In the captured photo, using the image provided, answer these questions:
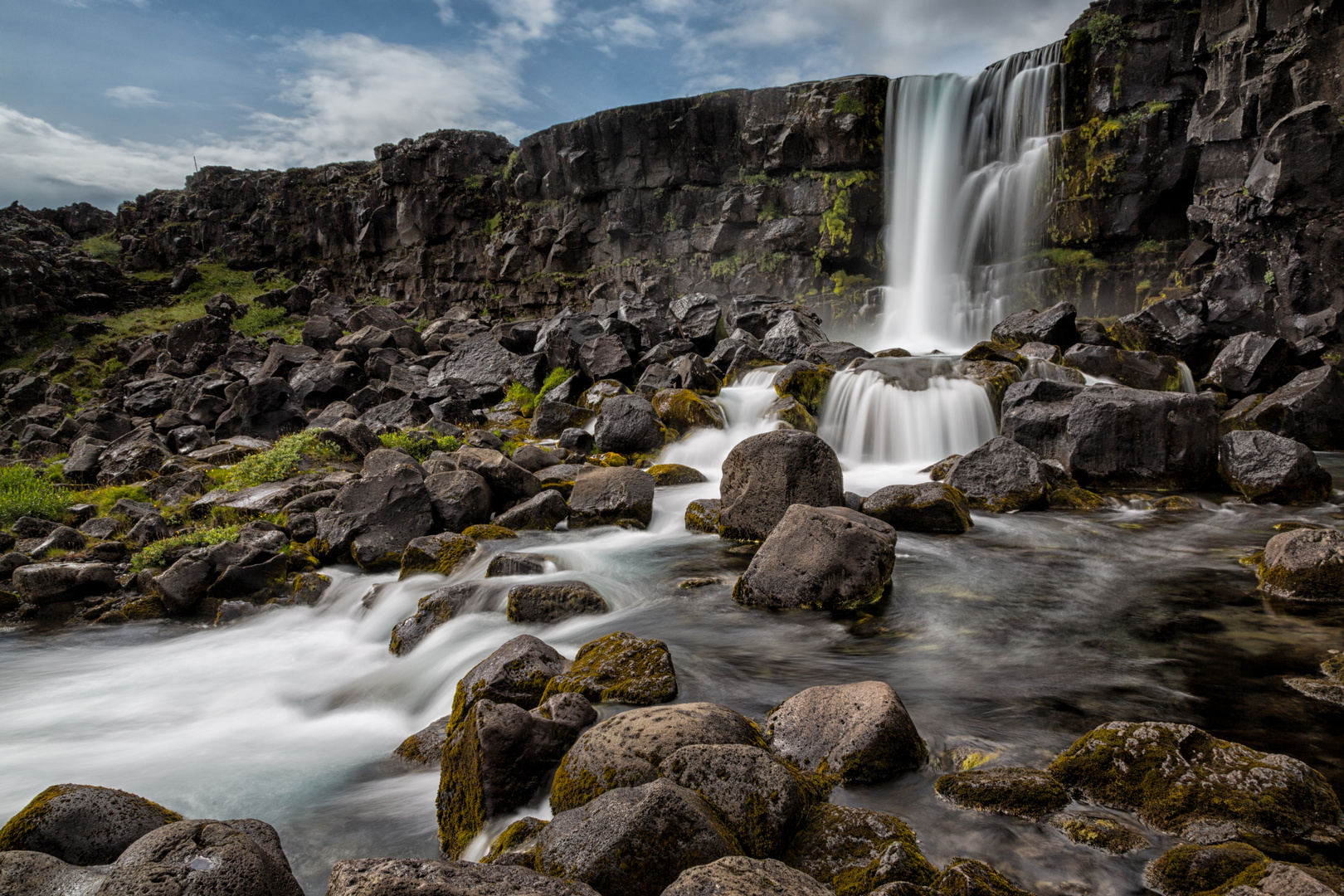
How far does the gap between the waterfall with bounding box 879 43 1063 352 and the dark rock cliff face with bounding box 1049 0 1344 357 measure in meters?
1.04

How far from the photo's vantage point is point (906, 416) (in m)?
13.4

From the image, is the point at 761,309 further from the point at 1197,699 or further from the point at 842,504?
the point at 1197,699

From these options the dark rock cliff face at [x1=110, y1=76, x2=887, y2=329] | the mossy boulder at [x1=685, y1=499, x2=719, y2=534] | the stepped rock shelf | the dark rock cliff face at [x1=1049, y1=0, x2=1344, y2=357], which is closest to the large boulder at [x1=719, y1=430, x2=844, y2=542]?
the stepped rock shelf

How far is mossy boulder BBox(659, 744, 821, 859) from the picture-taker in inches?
119

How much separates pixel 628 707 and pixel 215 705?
3871 millimetres

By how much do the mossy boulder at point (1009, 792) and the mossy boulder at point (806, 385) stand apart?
36.7 ft

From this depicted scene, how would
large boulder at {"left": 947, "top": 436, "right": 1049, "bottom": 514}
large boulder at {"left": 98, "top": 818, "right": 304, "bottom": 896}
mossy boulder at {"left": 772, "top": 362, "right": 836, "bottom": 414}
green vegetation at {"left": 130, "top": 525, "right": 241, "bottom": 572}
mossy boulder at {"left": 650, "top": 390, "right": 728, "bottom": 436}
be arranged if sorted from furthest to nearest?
1. mossy boulder at {"left": 772, "top": 362, "right": 836, "bottom": 414}
2. mossy boulder at {"left": 650, "top": 390, "right": 728, "bottom": 436}
3. large boulder at {"left": 947, "top": 436, "right": 1049, "bottom": 514}
4. green vegetation at {"left": 130, "top": 525, "right": 241, "bottom": 572}
5. large boulder at {"left": 98, "top": 818, "right": 304, "bottom": 896}

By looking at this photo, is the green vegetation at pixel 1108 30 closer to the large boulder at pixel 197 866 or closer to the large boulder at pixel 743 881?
the large boulder at pixel 743 881

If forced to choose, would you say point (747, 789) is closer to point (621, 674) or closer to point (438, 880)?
point (438, 880)

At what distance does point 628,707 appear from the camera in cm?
448

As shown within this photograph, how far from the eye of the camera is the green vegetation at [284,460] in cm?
Answer: 1181

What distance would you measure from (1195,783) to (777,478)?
5.31 m

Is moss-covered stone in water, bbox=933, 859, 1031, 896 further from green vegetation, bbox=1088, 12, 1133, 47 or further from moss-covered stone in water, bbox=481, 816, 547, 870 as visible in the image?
green vegetation, bbox=1088, 12, 1133, 47

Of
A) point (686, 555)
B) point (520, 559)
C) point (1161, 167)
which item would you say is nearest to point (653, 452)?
point (686, 555)
